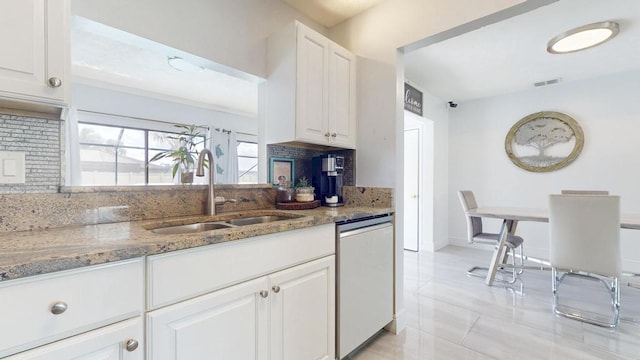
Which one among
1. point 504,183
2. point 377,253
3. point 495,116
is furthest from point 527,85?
point 377,253

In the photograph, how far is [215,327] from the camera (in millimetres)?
1031

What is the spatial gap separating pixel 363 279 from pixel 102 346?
1.30 meters

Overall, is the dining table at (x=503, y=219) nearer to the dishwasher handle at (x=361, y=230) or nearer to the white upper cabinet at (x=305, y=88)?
the dishwasher handle at (x=361, y=230)

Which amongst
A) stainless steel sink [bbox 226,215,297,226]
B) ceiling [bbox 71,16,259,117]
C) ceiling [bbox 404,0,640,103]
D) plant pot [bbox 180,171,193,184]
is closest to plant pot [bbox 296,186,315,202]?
stainless steel sink [bbox 226,215,297,226]

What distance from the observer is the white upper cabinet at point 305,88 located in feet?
5.90

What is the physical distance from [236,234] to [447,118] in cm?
466

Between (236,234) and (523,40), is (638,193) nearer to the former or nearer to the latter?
(523,40)

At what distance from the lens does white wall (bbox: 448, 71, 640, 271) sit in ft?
11.2

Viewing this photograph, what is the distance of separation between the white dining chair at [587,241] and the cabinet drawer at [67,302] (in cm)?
295

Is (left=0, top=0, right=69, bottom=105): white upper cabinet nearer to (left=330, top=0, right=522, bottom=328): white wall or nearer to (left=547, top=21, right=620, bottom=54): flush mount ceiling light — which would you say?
(left=330, top=0, right=522, bottom=328): white wall

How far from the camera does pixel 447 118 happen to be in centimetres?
477

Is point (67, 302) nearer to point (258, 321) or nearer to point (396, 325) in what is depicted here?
point (258, 321)

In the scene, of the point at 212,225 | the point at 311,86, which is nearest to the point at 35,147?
the point at 212,225

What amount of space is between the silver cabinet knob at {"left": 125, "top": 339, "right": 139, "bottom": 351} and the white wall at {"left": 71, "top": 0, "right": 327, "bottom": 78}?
1.40 metres
